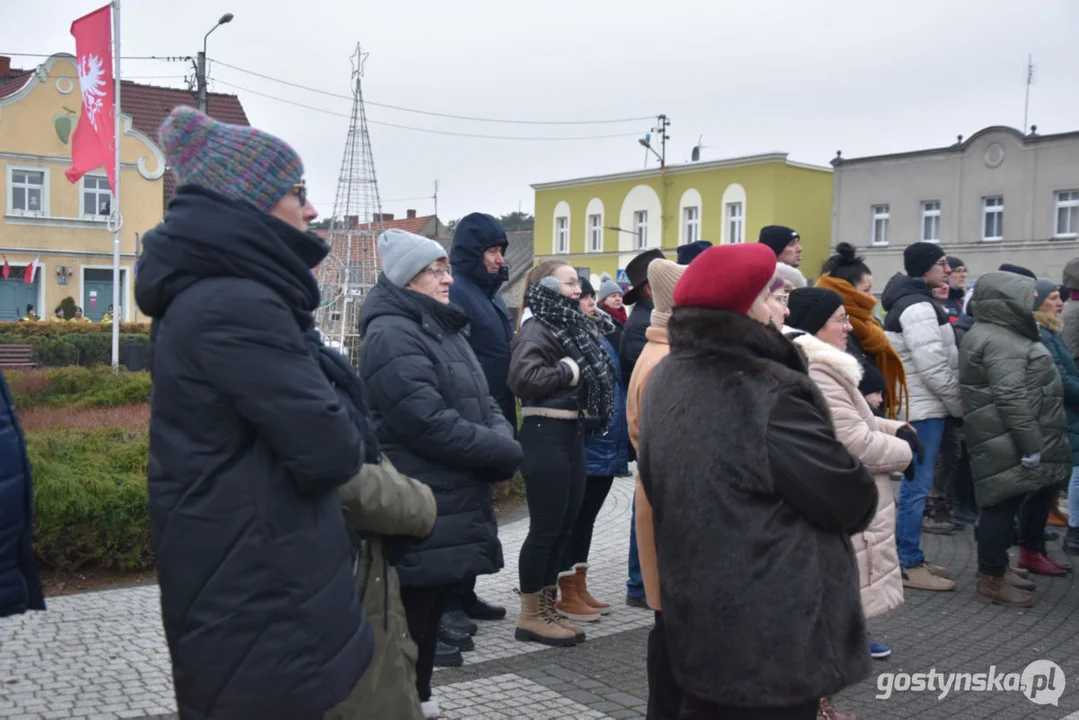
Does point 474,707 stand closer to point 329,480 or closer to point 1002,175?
point 329,480

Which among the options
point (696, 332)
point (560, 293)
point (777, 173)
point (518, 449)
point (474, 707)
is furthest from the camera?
point (777, 173)

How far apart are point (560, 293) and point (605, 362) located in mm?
478

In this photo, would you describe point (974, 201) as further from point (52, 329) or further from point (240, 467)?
point (240, 467)

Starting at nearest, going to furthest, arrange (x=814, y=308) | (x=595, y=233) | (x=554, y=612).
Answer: (x=814, y=308) < (x=554, y=612) < (x=595, y=233)

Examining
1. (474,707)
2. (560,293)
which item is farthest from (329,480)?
(560,293)

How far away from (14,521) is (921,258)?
20.2ft

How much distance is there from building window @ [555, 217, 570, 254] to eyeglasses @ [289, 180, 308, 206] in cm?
A: 5170

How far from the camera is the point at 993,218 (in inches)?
1548

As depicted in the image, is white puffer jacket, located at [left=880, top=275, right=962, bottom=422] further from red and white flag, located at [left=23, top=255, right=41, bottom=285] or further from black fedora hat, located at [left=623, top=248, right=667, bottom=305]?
red and white flag, located at [left=23, top=255, right=41, bottom=285]

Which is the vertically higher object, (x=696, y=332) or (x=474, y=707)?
(x=696, y=332)

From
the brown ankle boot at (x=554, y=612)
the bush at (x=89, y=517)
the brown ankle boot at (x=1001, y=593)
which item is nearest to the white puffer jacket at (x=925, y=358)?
the brown ankle boot at (x=1001, y=593)

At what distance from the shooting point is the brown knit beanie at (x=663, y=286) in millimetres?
4926

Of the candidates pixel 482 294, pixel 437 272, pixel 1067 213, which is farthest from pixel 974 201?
pixel 437 272

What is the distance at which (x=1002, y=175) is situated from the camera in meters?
38.7
